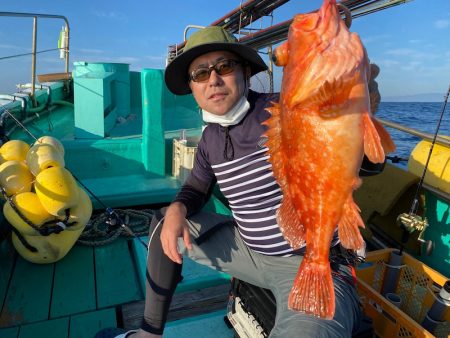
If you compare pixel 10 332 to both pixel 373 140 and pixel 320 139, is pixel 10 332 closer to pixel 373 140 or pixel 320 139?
pixel 320 139

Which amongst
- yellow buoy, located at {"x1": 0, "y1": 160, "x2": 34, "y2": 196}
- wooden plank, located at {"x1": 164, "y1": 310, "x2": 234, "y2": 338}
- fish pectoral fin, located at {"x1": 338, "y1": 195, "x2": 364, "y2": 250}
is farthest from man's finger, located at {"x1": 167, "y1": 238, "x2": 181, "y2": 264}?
yellow buoy, located at {"x1": 0, "y1": 160, "x2": 34, "y2": 196}

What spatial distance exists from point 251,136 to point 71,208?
1.69 m

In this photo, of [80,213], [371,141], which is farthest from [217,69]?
[80,213]

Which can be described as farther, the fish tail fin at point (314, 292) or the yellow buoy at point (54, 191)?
the yellow buoy at point (54, 191)

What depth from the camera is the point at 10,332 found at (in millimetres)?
2275

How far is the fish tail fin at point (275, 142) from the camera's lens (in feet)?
4.40

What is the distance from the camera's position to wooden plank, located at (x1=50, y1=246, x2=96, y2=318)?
8.37ft

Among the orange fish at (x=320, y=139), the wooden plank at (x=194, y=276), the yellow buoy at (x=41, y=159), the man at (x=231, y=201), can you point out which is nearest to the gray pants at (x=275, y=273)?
the man at (x=231, y=201)

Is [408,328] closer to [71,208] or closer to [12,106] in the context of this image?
[71,208]

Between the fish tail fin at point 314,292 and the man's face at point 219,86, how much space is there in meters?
1.01

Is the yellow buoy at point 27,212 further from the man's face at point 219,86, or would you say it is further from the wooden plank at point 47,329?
the man's face at point 219,86

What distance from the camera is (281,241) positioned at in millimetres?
1789

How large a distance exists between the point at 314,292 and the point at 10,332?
228cm

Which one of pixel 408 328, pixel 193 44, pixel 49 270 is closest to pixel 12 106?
pixel 49 270
